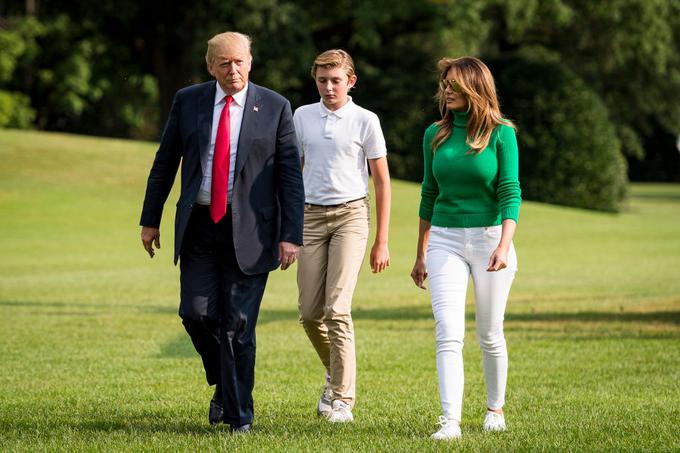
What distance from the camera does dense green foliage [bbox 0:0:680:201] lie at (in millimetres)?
35656

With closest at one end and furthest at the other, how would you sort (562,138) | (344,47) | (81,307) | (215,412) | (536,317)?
1. (215,412)
2. (536,317)
3. (81,307)
4. (562,138)
5. (344,47)

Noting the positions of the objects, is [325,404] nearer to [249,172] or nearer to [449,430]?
[449,430]

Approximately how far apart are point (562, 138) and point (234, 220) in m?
31.4

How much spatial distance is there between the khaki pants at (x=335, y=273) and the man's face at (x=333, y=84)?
1.96 feet

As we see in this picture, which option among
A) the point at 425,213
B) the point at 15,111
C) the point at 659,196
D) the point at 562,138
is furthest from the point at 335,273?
the point at 659,196

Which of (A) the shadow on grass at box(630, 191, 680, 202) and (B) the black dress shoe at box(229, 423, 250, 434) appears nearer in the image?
(B) the black dress shoe at box(229, 423, 250, 434)

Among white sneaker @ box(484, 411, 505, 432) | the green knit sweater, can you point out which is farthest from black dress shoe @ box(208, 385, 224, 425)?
the green knit sweater

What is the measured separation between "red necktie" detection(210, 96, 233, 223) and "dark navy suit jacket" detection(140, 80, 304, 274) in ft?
0.18

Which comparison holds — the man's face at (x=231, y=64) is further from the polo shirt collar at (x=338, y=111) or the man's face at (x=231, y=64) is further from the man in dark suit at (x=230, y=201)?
the polo shirt collar at (x=338, y=111)

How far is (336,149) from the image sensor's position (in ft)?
22.5

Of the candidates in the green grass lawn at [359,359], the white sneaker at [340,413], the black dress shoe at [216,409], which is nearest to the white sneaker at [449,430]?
the green grass lawn at [359,359]

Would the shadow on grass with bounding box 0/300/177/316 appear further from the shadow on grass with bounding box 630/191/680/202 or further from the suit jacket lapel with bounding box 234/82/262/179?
the shadow on grass with bounding box 630/191/680/202

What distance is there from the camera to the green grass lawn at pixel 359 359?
630 cm

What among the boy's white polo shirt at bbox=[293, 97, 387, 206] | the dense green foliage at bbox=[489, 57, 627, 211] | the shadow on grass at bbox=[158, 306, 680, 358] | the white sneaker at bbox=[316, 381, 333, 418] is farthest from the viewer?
the dense green foliage at bbox=[489, 57, 627, 211]
